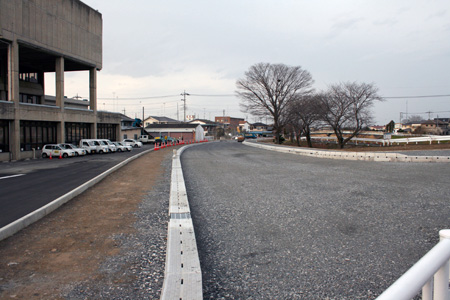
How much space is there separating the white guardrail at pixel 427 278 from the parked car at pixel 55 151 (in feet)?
109

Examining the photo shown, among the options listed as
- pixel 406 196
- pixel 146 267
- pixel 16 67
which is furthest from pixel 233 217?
pixel 16 67

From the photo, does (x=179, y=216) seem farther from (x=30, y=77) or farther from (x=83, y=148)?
(x=30, y=77)

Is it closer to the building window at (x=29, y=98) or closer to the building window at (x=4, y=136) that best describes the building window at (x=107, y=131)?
the building window at (x=29, y=98)

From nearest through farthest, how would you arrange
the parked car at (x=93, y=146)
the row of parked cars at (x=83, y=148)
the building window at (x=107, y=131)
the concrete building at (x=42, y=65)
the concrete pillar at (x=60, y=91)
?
1. the concrete building at (x=42, y=65)
2. the row of parked cars at (x=83, y=148)
3. the concrete pillar at (x=60, y=91)
4. the parked car at (x=93, y=146)
5. the building window at (x=107, y=131)

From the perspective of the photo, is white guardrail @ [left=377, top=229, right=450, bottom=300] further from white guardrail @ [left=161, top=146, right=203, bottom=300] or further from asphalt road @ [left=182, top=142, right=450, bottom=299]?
white guardrail @ [left=161, top=146, right=203, bottom=300]

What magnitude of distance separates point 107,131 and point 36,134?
16534 millimetres

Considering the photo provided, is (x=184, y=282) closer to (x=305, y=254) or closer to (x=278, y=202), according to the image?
(x=305, y=254)

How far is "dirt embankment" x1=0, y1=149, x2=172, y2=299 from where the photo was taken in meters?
4.10

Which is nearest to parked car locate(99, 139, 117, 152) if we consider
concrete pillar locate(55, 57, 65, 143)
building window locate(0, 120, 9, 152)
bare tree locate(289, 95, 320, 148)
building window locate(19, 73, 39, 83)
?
concrete pillar locate(55, 57, 65, 143)

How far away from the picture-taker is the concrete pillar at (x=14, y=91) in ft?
91.6

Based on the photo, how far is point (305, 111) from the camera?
1781 inches

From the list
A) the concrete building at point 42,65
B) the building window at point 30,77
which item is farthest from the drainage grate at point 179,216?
the building window at point 30,77

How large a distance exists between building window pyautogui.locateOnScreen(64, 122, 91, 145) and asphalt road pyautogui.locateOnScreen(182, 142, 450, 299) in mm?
33648

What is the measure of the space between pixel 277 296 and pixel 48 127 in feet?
122
